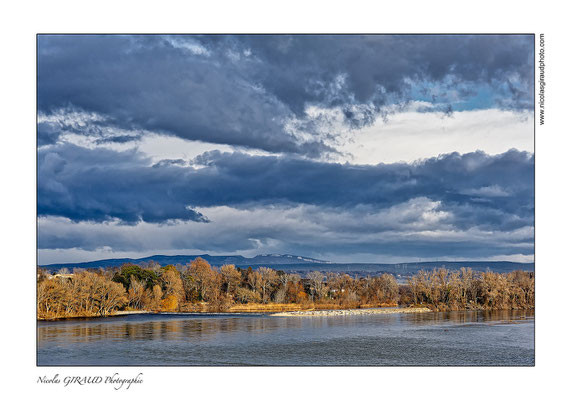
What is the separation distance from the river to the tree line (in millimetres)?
6996

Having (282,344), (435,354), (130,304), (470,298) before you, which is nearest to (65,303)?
(130,304)

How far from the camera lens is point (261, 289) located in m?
72.1

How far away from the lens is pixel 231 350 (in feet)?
97.3

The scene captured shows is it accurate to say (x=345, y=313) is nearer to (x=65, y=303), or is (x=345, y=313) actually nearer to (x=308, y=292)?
(x=308, y=292)

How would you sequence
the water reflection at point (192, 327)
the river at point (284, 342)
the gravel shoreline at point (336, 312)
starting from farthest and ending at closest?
1. the gravel shoreline at point (336, 312)
2. the water reflection at point (192, 327)
3. the river at point (284, 342)

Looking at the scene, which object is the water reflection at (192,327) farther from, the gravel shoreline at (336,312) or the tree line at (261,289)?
the gravel shoreline at (336,312)

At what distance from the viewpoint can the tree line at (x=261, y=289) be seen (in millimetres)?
53981

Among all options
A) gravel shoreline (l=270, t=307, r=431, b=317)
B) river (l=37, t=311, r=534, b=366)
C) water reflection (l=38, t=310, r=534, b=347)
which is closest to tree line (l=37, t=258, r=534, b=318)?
gravel shoreline (l=270, t=307, r=431, b=317)

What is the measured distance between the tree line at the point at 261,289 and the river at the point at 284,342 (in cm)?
700

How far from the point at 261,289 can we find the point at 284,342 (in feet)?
128

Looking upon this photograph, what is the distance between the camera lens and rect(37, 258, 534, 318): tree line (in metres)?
54.0

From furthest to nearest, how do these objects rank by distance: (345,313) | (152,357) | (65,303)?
1. (345,313)
2. (65,303)
3. (152,357)

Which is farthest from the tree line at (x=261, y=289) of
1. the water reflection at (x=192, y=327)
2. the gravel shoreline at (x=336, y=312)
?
the water reflection at (x=192, y=327)

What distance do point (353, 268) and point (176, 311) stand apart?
1317 inches
